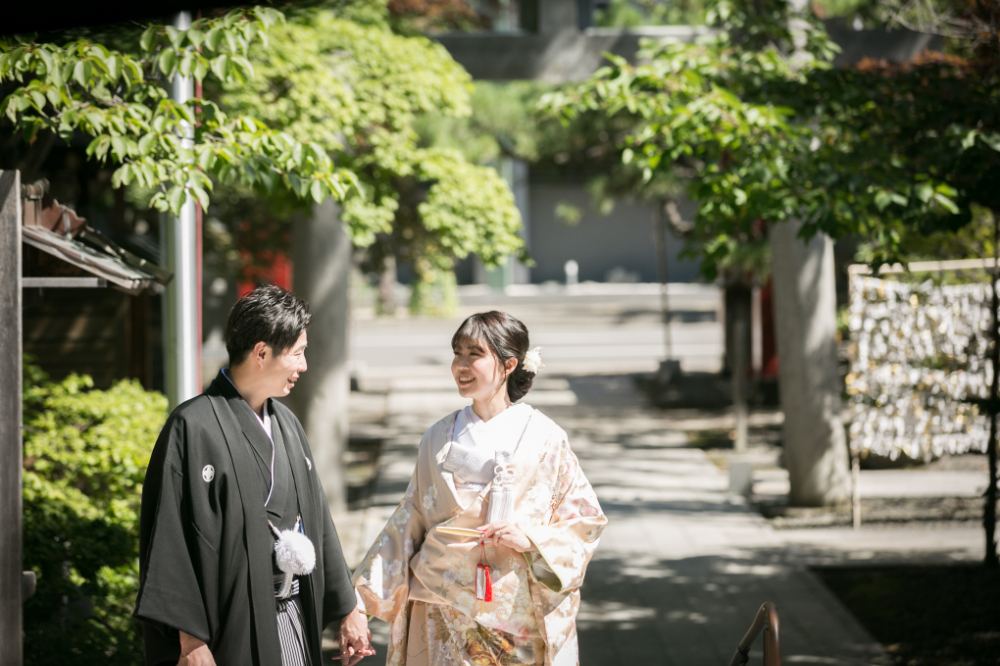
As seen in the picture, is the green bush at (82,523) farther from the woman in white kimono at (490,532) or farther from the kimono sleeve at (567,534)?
the kimono sleeve at (567,534)

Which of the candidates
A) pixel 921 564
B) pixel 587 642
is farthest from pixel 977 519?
pixel 587 642

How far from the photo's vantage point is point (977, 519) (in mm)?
7199

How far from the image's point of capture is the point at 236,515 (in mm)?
2412

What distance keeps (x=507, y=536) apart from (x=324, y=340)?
5.15 meters

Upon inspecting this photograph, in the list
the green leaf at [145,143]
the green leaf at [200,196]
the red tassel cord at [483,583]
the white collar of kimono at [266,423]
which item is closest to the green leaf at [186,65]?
the green leaf at [145,143]

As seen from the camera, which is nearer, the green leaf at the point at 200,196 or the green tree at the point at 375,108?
the green leaf at the point at 200,196

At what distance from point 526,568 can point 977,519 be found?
18.2 ft

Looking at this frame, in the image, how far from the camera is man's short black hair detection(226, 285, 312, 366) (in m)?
2.51

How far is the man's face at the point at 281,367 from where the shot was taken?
8.30 ft

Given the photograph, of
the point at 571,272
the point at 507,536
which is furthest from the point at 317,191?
the point at 571,272

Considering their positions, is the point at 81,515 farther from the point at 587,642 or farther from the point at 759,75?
the point at 759,75

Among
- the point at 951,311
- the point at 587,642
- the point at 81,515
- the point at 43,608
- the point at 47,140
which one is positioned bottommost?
the point at 587,642

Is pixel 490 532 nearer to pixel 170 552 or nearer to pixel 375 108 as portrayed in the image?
pixel 170 552

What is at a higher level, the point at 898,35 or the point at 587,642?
the point at 898,35
